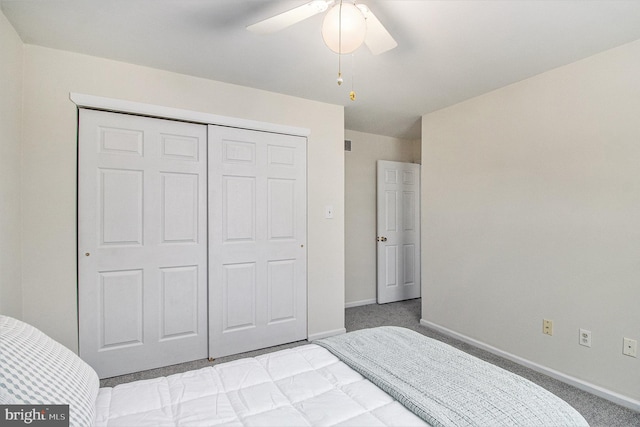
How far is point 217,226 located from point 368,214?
2.26m

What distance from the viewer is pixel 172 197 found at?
251cm

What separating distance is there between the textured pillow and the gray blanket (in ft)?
3.16

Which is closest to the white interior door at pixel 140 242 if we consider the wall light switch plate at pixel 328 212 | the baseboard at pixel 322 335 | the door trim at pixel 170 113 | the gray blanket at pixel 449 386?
the door trim at pixel 170 113

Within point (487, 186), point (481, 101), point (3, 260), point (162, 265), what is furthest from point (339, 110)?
point (3, 260)

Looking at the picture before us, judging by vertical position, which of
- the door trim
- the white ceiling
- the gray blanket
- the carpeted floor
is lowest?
the carpeted floor

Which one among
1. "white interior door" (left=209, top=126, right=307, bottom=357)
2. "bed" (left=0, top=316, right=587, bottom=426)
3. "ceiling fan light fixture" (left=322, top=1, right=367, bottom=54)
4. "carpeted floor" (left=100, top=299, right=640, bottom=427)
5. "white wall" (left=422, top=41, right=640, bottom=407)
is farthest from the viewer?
"white interior door" (left=209, top=126, right=307, bottom=357)

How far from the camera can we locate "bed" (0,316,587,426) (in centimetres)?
92

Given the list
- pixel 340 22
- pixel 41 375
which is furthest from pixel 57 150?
pixel 340 22

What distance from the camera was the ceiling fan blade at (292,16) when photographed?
140 centimetres

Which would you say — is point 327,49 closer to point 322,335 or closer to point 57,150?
point 57,150

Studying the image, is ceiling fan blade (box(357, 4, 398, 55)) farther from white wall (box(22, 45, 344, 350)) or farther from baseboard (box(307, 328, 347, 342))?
baseboard (box(307, 328, 347, 342))

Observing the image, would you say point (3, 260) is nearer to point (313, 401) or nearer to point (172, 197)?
point (172, 197)

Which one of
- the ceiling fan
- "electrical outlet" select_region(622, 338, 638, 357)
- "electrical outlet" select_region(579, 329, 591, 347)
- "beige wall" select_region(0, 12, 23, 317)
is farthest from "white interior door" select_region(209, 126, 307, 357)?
"electrical outlet" select_region(622, 338, 638, 357)

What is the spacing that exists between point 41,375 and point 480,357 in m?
2.91
